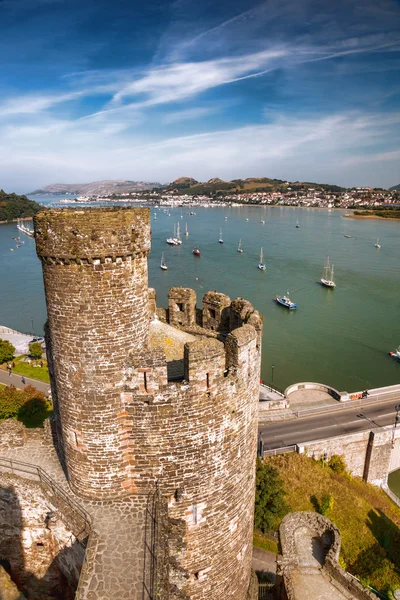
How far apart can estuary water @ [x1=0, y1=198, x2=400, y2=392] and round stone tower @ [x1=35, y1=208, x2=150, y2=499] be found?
2739 cm

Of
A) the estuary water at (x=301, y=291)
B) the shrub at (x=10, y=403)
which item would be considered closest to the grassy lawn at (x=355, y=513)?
the estuary water at (x=301, y=291)

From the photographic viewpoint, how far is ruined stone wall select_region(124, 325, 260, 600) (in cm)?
689

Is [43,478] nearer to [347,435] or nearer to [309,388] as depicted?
[347,435]

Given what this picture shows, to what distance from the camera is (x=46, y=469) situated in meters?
8.70

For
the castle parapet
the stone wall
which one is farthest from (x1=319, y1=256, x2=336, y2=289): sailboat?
the castle parapet

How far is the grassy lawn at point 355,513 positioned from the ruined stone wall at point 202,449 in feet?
35.5

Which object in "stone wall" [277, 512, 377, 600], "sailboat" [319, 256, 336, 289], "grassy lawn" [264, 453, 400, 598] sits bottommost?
"grassy lawn" [264, 453, 400, 598]

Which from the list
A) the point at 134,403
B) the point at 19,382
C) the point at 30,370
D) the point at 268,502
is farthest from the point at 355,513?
the point at 30,370

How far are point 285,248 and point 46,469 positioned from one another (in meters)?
85.3

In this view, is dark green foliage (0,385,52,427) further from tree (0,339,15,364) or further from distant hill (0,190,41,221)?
distant hill (0,190,41,221)

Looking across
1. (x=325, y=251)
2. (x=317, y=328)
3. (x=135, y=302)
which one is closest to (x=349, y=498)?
(x=135, y=302)

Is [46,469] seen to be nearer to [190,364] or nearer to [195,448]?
[195,448]

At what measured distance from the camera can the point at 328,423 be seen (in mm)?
25109

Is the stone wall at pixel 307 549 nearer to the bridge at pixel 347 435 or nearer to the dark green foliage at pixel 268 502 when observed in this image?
the dark green foliage at pixel 268 502
